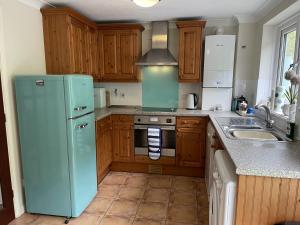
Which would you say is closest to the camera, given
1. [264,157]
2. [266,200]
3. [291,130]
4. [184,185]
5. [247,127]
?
[266,200]

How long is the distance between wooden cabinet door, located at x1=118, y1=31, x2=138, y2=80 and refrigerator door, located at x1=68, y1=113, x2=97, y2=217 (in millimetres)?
1242

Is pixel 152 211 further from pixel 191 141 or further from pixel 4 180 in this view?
pixel 4 180

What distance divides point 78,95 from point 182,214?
5.50 ft

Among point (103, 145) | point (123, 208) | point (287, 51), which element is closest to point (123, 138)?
point (103, 145)

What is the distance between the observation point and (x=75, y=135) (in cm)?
218

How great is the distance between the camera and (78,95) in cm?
221

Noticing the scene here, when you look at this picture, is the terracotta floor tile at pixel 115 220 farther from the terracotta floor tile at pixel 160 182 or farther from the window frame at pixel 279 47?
the window frame at pixel 279 47

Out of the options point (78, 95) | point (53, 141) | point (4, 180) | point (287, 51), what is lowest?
point (4, 180)

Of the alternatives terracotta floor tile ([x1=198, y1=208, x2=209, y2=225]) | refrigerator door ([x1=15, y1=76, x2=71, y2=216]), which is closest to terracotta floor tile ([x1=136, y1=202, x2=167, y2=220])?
terracotta floor tile ([x1=198, y1=208, x2=209, y2=225])

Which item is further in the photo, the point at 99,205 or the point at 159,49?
the point at 159,49

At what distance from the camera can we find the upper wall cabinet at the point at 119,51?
343 centimetres

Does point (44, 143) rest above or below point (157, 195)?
above

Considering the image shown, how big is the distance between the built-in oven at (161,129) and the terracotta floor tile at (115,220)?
3.86 feet

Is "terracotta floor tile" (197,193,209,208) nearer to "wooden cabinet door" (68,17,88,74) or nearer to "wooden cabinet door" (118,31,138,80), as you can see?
"wooden cabinet door" (118,31,138,80)
